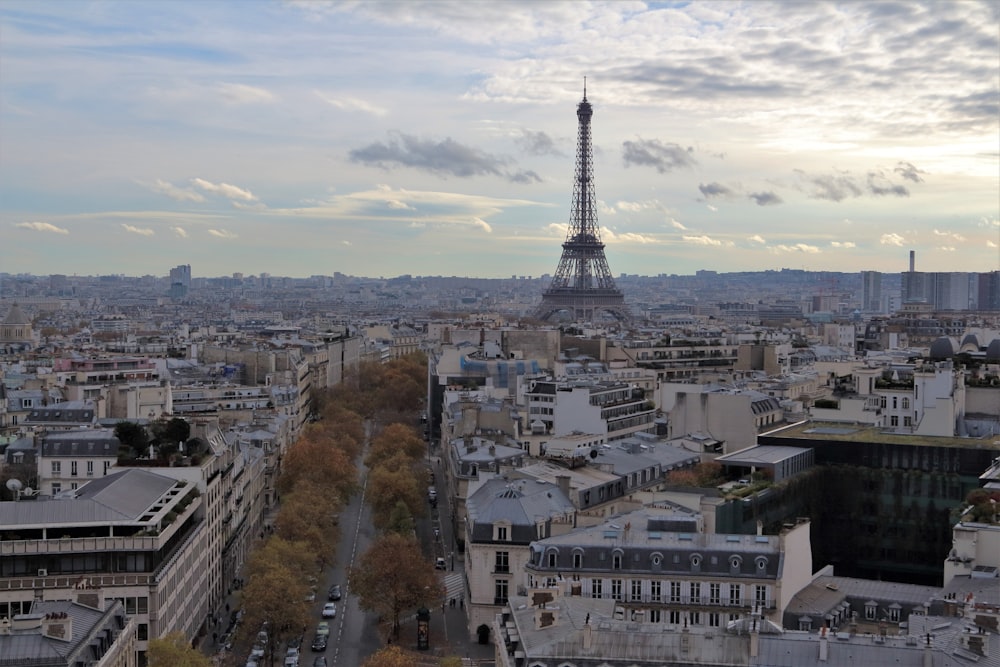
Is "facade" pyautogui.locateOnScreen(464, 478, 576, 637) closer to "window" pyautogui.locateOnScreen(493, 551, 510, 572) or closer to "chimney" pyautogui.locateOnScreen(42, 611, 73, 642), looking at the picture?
"window" pyautogui.locateOnScreen(493, 551, 510, 572)

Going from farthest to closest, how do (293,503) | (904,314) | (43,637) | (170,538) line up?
(904,314) < (293,503) < (170,538) < (43,637)

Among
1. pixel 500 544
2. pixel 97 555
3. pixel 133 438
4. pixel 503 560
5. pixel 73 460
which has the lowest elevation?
pixel 503 560

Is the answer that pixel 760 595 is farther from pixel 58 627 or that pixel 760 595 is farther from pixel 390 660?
pixel 58 627

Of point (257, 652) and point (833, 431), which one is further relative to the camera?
point (833, 431)

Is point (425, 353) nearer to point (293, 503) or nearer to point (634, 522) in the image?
point (293, 503)

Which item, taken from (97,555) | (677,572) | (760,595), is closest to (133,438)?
(97,555)

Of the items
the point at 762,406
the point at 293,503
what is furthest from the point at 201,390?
the point at 762,406

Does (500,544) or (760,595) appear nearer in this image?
(760,595)

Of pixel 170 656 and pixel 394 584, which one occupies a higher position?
pixel 170 656
